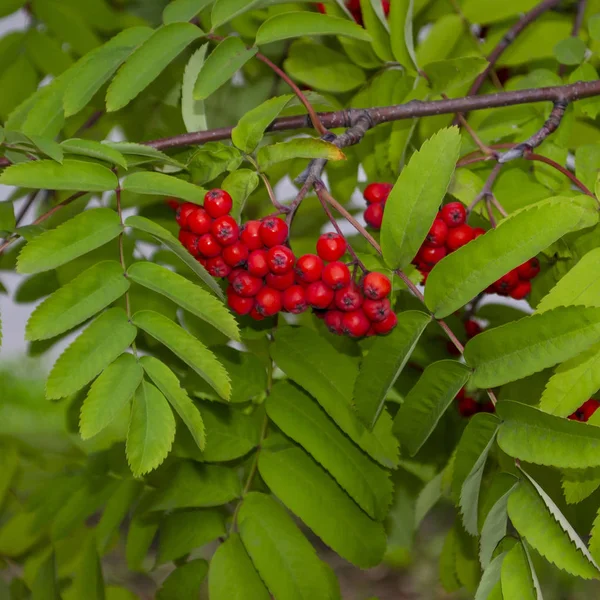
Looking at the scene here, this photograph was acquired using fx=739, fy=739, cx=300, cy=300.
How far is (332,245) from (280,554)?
44 centimetres

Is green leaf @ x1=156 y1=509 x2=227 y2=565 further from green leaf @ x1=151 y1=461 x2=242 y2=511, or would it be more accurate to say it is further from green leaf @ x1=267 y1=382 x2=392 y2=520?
green leaf @ x1=267 y1=382 x2=392 y2=520

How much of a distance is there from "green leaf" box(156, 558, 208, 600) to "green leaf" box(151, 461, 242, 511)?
0.40ft

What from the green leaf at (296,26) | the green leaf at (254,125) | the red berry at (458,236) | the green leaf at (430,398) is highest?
the green leaf at (296,26)

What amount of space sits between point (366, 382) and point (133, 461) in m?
0.29

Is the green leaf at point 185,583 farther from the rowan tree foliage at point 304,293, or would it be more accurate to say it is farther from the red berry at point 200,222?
the red berry at point 200,222

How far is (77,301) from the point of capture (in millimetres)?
897

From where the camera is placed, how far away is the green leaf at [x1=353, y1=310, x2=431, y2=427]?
891mm

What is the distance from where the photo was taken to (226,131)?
1.07m

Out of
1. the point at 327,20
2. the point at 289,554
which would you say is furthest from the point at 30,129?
the point at 289,554

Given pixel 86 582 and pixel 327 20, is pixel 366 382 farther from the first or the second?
pixel 86 582

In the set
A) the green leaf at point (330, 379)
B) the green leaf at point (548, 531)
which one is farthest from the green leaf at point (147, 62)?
the green leaf at point (548, 531)

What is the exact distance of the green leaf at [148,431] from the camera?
836 mm

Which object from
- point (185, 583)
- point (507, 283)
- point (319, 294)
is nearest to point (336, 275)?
point (319, 294)

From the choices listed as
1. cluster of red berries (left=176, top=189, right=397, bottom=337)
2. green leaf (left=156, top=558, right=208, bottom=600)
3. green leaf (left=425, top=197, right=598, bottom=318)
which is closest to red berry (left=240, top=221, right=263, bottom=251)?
cluster of red berries (left=176, top=189, right=397, bottom=337)
